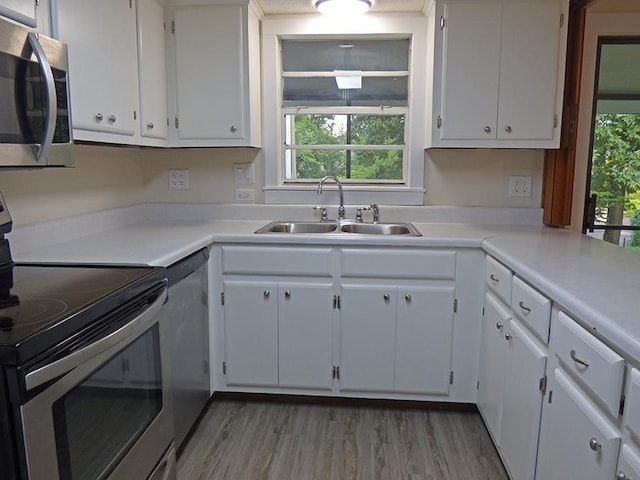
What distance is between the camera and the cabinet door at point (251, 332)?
2311 millimetres

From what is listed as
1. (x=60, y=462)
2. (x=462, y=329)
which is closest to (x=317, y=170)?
(x=462, y=329)

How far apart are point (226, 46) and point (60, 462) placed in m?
2.08

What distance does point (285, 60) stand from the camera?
2.84 metres

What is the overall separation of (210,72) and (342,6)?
77 cm

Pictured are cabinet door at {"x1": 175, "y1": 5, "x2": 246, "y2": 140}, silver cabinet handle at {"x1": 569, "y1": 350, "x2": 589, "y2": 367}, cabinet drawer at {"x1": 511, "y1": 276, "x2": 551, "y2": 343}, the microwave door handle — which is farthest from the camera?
cabinet door at {"x1": 175, "y1": 5, "x2": 246, "y2": 140}

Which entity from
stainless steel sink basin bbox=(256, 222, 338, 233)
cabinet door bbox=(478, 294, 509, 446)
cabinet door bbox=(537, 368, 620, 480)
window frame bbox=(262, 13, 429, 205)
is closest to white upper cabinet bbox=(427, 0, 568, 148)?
window frame bbox=(262, 13, 429, 205)

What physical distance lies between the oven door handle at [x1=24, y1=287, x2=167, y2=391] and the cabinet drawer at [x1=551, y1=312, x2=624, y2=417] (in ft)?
3.77

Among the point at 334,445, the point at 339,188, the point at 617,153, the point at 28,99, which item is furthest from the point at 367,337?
the point at 617,153

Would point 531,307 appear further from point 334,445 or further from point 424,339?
point 334,445

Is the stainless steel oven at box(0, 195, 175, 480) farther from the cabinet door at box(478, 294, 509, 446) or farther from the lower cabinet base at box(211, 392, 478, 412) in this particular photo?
the cabinet door at box(478, 294, 509, 446)

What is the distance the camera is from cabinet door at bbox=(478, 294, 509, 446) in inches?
73.5

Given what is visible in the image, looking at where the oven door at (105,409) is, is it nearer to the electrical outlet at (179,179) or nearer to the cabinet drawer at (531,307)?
the cabinet drawer at (531,307)

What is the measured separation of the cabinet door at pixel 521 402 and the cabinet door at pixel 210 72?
170 cm

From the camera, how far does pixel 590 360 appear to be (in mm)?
1125
